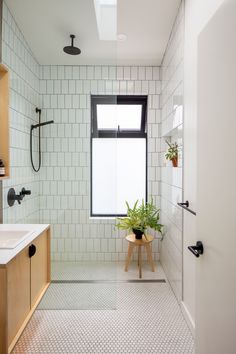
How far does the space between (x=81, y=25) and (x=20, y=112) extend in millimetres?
1028

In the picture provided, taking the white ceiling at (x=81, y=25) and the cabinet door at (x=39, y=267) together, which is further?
the white ceiling at (x=81, y=25)

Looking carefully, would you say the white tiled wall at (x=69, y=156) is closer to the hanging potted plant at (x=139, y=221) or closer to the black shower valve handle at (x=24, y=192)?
the black shower valve handle at (x=24, y=192)

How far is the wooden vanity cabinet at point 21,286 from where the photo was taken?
1.27 meters

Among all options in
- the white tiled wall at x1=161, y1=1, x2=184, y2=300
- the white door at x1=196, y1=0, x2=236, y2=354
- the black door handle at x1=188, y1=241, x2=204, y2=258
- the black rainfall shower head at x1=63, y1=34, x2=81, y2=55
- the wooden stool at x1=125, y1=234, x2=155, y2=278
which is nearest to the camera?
the white door at x1=196, y1=0, x2=236, y2=354

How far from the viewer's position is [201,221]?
46.5 inches

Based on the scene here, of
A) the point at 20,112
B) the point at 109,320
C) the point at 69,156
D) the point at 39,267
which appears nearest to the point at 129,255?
the point at 109,320

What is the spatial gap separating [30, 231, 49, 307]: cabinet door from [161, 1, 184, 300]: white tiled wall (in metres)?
1.19

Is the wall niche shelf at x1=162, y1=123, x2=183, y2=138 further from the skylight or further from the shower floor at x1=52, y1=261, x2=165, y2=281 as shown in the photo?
the shower floor at x1=52, y1=261, x2=165, y2=281

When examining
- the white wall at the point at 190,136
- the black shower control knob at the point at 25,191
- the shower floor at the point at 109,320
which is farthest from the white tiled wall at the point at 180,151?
the black shower control knob at the point at 25,191

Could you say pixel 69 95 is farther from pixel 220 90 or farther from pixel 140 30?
pixel 220 90

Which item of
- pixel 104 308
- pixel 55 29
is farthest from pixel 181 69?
pixel 104 308

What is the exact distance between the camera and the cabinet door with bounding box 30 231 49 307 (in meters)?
1.68

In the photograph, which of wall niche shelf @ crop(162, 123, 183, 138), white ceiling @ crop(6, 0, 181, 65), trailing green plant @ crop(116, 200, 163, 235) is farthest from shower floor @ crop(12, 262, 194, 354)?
white ceiling @ crop(6, 0, 181, 65)

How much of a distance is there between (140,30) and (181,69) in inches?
29.9
